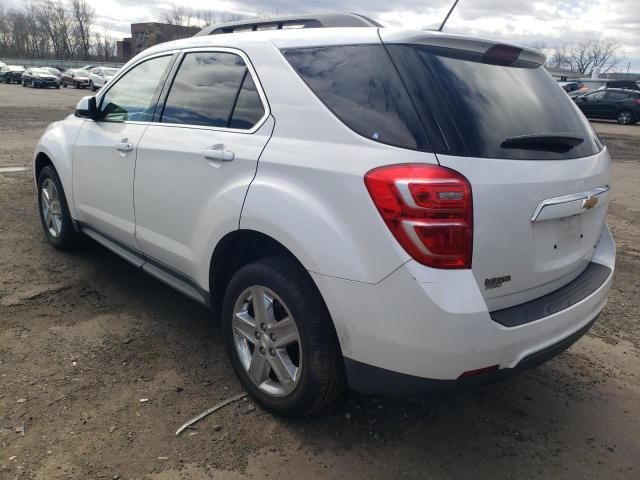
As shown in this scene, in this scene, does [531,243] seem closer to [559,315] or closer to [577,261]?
[559,315]

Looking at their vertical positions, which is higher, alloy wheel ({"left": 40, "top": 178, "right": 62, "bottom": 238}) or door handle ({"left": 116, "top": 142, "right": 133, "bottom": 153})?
door handle ({"left": 116, "top": 142, "right": 133, "bottom": 153})

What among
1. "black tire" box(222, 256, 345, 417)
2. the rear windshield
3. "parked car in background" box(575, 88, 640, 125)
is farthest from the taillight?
"parked car in background" box(575, 88, 640, 125)

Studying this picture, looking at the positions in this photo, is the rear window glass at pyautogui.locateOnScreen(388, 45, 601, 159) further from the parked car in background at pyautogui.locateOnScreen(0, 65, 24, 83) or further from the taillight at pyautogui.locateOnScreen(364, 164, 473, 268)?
the parked car in background at pyautogui.locateOnScreen(0, 65, 24, 83)

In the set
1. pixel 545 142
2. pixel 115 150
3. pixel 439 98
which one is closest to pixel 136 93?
pixel 115 150

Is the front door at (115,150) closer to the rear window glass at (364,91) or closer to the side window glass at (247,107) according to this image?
the side window glass at (247,107)

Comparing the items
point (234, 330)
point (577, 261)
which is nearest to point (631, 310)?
point (577, 261)

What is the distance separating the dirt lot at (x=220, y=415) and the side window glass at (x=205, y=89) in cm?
138

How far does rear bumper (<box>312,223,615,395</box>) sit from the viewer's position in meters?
2.00

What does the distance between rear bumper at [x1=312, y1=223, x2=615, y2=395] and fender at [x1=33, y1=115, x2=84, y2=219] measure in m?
2.91

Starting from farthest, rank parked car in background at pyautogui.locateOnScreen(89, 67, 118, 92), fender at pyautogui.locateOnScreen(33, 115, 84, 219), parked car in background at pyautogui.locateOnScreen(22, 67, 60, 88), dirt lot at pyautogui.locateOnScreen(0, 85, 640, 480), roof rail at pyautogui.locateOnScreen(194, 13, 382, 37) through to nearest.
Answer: parked car in background at pyautogui.locateOnScreen(22, 67, 60, 88) → parked car in background at pyautogui.locateOnScreen(89, 67, 118, 92) → fender at pyautogui.locateOnScreen(33, 115, 84, 219) → roof rail at pyautogui.locateOnScreen(194, 13, 382, 37) → dirt lot at pyautogui.locateOnScreen(0, 85, 640, 480)

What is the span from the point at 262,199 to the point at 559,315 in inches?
54.0

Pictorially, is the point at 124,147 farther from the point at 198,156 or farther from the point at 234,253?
the point at 234,253

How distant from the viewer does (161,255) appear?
3.30m

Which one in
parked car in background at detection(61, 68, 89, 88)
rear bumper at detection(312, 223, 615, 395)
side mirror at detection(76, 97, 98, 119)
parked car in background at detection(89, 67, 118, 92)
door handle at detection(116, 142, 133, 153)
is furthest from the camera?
parked car in background at detection(61, 68, 89, 88)
